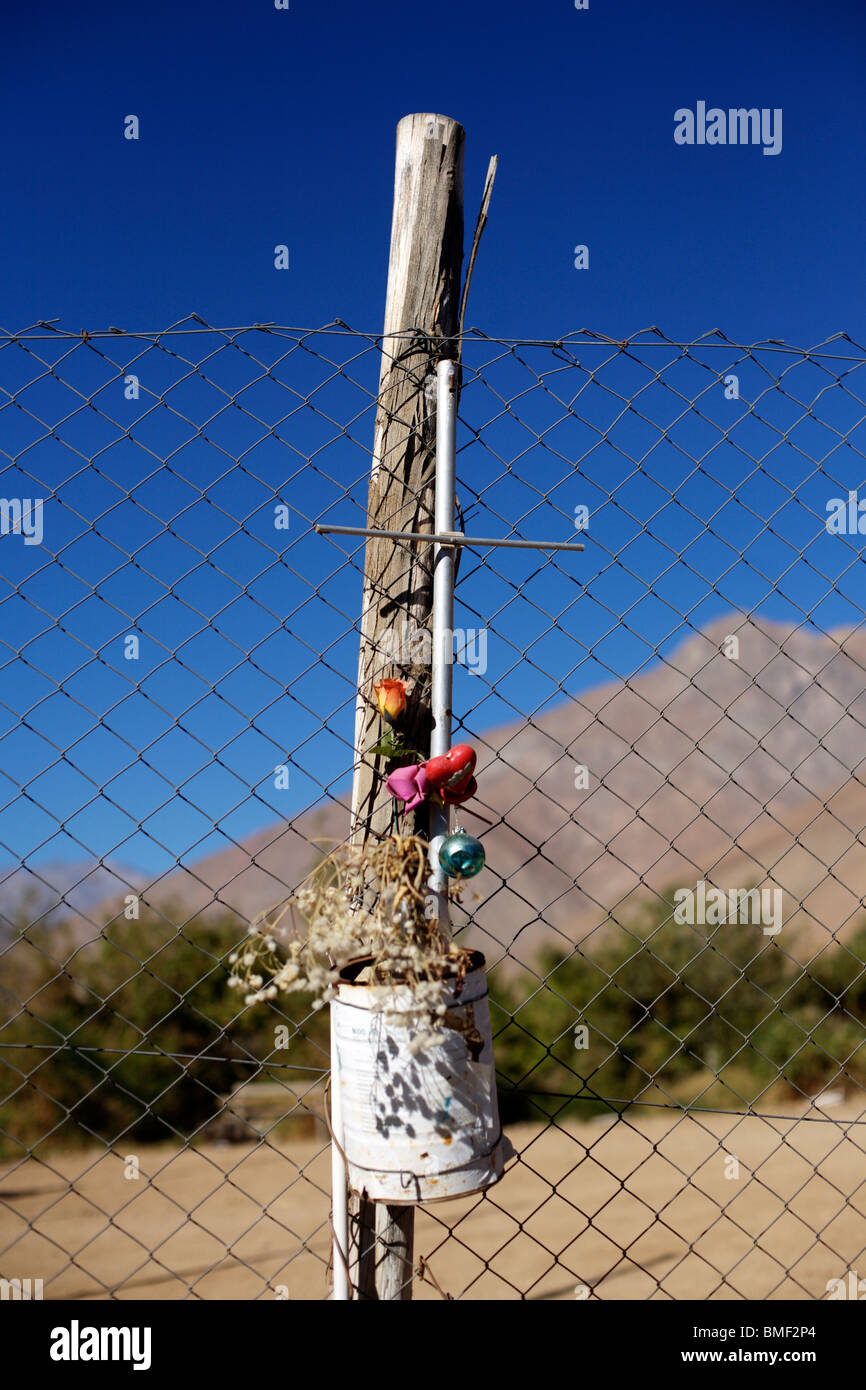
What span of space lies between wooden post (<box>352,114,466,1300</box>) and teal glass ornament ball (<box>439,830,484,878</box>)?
0.71 feet

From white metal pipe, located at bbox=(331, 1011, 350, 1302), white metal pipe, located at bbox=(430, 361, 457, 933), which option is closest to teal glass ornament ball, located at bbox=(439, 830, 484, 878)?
white metal pipe, located at bbox=(430, 361, 457, 933)

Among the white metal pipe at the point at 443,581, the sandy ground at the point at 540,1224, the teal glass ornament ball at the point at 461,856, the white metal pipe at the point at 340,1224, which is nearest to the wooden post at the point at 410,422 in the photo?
the white metal pipe at the point at 443,581

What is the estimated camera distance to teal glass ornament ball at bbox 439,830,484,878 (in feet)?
4.72

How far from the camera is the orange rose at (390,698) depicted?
1483mm

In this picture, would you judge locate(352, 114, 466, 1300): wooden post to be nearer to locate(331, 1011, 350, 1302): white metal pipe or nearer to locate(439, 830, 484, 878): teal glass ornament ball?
locate(439, 830, 484, 878): teal glass ornament ball

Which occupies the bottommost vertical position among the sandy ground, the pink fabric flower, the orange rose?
the sandy ground

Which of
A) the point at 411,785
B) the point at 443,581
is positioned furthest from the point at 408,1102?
the point at 443,581

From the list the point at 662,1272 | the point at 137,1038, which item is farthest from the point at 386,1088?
the point at 137,1038

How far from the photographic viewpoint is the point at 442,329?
5.43ft

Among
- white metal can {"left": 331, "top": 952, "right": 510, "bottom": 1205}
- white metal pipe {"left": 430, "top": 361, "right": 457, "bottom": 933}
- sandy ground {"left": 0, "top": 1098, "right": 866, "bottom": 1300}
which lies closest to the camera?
white metal can {"left": 331, "top": 952, "right": 510, "bottom": 1205}

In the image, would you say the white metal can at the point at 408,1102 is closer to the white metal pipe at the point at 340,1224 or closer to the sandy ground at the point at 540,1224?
the white metal pipe at the point at 340,1224

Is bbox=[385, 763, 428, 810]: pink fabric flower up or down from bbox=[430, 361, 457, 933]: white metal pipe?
down

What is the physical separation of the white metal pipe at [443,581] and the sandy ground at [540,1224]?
92.3 inches
